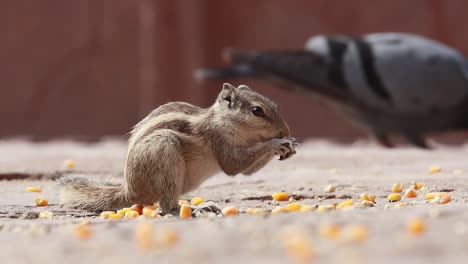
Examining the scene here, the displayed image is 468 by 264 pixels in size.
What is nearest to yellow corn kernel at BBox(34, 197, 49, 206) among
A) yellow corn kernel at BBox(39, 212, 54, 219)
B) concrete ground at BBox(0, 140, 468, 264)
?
concrete ground at BBox(0, 140, 468, 264)

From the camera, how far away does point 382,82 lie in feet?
28.7

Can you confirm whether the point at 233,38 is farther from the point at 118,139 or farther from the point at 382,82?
the point at 382,82

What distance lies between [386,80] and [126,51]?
4.95m

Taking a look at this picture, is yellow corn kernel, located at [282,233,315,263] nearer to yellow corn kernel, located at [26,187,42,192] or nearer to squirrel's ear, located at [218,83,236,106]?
squirrel's ear, located at [218,83,236,106]

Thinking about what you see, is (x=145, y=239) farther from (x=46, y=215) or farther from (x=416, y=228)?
(x=46, y=215)

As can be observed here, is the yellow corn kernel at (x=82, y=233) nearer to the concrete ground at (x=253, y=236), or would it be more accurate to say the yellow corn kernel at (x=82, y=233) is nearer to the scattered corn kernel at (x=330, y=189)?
the concrete ground at (x=253, y=236)

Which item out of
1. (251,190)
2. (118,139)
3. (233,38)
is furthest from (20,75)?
(251,190)

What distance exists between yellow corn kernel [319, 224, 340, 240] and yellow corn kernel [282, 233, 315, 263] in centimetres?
8

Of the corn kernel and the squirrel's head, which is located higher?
the squirrel's head

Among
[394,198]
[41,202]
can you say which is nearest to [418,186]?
[394,198]

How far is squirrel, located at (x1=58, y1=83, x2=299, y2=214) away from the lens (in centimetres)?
389

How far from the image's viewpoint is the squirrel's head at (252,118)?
4.14 m

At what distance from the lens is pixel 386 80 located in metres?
8.73

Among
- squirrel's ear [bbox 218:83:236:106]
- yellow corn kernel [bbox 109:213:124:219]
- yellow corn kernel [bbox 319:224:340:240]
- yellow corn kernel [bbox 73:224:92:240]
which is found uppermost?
squirrel's ear [bbox 218:83:236:106]
